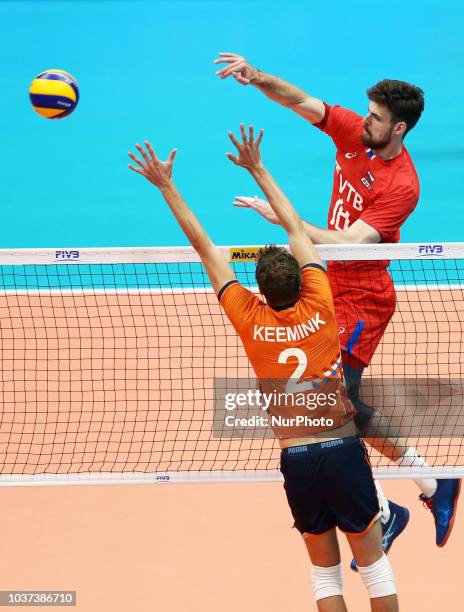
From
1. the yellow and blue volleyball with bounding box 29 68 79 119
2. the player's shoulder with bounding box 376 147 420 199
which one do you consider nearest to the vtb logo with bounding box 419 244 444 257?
the player's shoulder with bounding box 376 147 420 199

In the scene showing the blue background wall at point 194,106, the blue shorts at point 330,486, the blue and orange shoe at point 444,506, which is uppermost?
the blue background wall at point 194,106

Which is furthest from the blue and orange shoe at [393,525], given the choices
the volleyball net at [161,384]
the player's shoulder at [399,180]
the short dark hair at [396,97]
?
the short dark hair at [396,97]

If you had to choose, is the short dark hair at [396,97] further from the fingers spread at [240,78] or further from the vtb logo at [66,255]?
the vtb logo at [66,255]

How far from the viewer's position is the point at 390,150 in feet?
21.5

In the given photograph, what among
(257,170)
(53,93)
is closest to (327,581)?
Answer: (257,170)

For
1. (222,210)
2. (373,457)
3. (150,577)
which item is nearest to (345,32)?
(222,210)

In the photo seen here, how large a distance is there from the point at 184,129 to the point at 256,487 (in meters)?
9.75

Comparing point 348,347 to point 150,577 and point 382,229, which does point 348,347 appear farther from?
point 150,577

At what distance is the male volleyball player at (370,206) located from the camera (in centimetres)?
638

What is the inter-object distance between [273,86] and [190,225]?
5.78 ft

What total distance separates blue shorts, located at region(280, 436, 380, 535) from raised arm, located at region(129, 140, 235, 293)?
3.35 ft

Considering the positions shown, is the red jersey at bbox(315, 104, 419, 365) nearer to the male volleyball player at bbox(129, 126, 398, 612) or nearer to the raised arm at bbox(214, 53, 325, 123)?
the raised arm at bbox(214, 53, 325, 123)

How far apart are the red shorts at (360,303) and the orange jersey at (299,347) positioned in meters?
1.23

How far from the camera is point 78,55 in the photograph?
18531 millimetres
